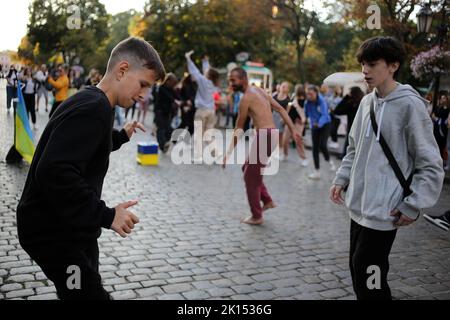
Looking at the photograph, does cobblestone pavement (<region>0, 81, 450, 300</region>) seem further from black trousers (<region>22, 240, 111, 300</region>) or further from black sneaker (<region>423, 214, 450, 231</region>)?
black trousers (<region>22, 240, 111, 300</region>)

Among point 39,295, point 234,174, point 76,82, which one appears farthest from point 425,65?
point 76,82

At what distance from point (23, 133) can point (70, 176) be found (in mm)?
7643

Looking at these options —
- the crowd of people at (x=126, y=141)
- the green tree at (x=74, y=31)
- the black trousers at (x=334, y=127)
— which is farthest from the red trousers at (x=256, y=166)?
the green tree at (x=74, y=31)

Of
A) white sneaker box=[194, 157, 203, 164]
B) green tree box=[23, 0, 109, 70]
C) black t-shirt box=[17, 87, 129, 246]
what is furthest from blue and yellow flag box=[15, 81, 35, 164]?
green tree box=[23, 0, 109, 70]

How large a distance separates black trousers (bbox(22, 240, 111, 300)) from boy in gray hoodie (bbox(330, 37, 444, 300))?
1510mm

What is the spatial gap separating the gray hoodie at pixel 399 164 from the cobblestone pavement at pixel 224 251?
1.49m

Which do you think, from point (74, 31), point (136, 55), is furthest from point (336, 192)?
point (74, 31)

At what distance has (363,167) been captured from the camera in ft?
9.79

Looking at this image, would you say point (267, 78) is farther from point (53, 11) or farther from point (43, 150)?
point (43, 150)

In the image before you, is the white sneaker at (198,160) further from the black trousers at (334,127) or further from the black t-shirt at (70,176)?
the black t-shirt at (70,176)

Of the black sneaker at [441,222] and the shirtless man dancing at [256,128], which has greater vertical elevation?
the shirtless man dancing at [256,128]

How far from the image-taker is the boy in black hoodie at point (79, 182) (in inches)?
80.0
